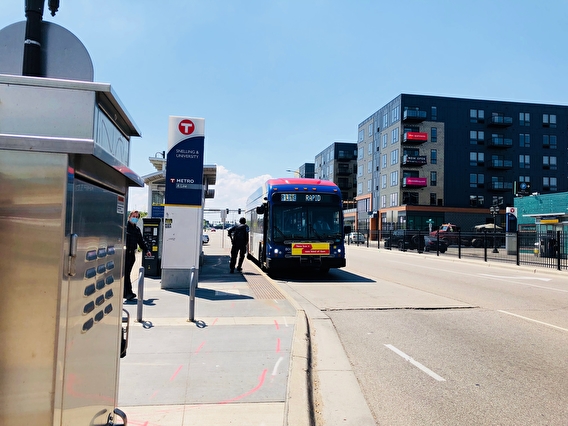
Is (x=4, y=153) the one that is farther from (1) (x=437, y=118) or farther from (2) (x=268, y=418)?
(1) (x=437, y=118)

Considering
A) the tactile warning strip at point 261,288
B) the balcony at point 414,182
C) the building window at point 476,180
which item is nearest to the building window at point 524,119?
the building window at point 476,180

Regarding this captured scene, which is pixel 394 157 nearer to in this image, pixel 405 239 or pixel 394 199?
pixel 394 199

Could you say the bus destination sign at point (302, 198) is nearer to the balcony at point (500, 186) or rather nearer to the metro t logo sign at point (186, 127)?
the metro t logo sign at point (186, 127)

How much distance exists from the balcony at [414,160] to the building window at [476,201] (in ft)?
31.6

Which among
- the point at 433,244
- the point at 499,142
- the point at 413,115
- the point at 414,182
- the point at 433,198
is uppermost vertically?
the point at 413,115

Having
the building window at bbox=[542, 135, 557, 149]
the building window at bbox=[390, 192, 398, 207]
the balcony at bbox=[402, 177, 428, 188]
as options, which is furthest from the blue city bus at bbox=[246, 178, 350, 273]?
the building window at bbox=[542, 135, 557, 149]

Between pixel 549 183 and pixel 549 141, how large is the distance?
6.54 meters

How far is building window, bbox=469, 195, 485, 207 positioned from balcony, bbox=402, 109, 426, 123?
14.3m

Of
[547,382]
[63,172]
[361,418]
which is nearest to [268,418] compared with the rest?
[361,418]

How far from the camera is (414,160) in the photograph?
205ft

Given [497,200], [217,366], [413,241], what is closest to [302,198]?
[217,366]

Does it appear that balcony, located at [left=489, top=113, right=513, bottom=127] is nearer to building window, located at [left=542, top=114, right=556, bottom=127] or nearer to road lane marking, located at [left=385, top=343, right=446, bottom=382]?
building window, located at [left=542, top=114, right=556, bottom=127]

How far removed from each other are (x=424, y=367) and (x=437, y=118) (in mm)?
64378

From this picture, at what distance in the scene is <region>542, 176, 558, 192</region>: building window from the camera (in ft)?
220
